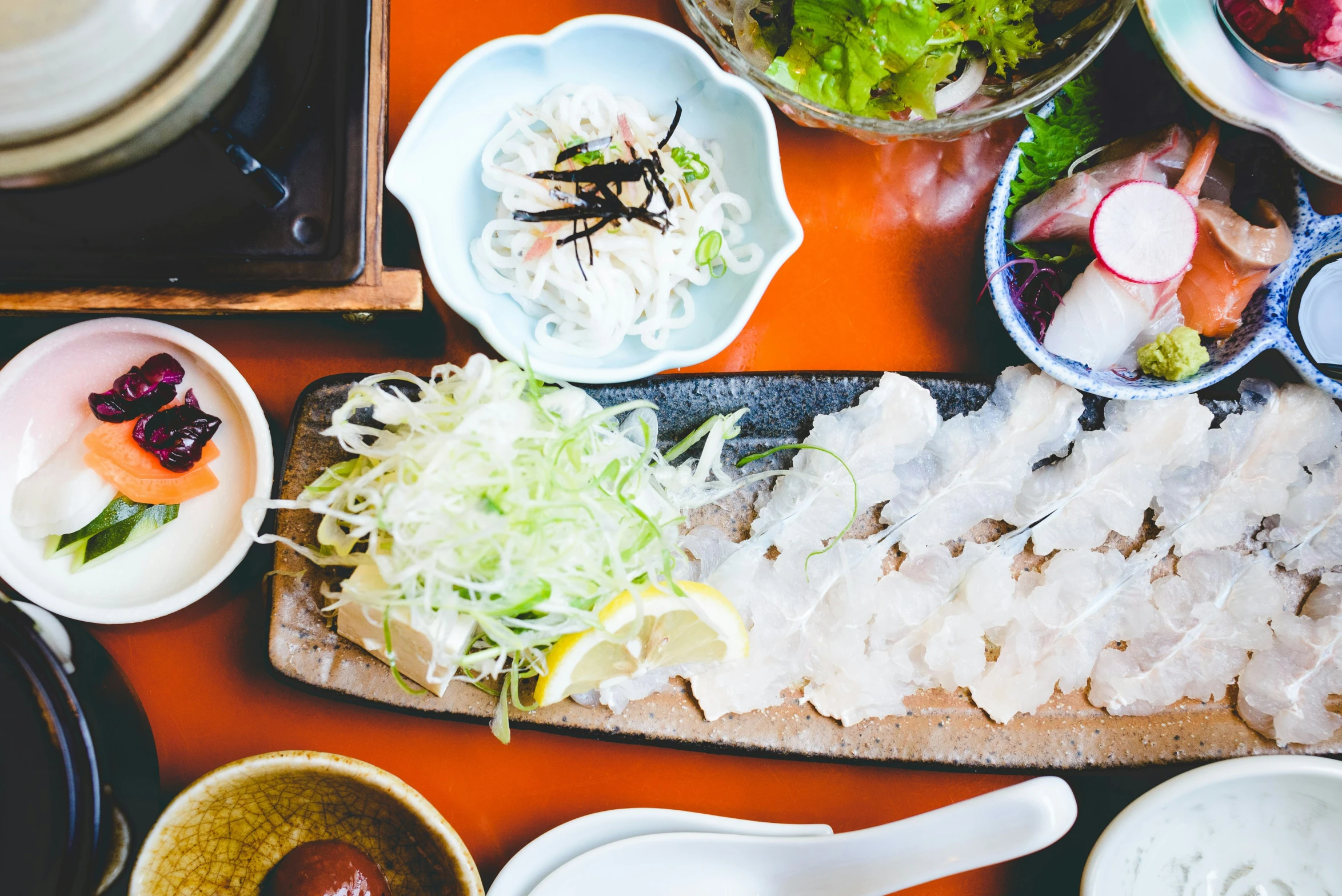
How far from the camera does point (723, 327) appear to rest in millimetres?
1788

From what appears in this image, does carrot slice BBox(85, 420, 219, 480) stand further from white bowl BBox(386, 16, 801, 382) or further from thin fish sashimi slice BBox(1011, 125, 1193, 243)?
thin fish sashimi slice BBox(1011, 125, 1193, 243)

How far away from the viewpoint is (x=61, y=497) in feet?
5.63

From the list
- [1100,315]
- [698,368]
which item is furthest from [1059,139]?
[698,368]

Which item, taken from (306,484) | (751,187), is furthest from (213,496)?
(751,187)

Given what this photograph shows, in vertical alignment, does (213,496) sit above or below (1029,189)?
below

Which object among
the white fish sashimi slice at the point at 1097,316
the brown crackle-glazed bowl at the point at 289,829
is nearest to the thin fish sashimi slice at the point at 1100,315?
the white fish sashimi slice at the point at 1097,316

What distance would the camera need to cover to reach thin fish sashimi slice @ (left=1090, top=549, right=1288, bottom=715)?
1869 mm

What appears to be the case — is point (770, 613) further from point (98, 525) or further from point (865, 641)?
point (98, 525)

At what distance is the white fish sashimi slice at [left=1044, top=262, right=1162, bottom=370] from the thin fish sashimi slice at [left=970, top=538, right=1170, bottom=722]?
45 cm

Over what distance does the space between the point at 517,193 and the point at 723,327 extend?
52cm

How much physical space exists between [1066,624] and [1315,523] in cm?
64

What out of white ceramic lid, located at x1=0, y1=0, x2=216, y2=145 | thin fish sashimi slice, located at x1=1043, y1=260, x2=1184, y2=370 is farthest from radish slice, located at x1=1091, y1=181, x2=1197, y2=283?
white ceramic lid, located at x1=0, y1=0, x2=216, y2=145

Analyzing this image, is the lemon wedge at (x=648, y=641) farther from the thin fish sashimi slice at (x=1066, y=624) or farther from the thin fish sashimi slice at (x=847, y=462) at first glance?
the thin fish sashimi slice at (x=1066, y=624)

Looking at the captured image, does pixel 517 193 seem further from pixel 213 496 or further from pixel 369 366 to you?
pixel 213 496
